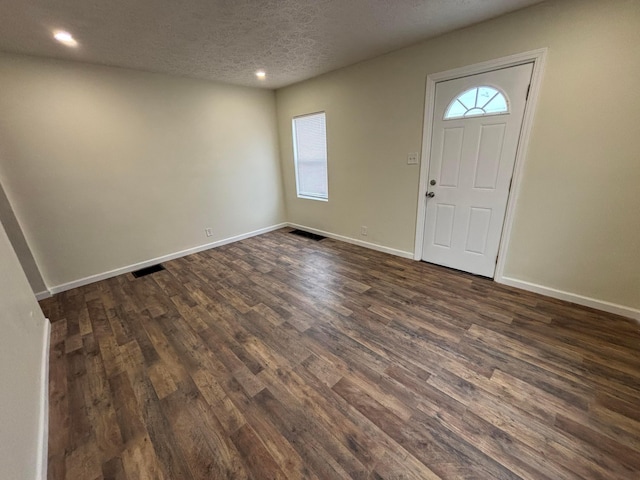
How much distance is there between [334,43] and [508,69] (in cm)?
167

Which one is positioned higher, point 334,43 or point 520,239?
point 334,43

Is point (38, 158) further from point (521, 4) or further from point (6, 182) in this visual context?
point (521, 4)

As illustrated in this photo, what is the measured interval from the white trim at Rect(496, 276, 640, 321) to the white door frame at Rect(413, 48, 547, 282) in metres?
0.15

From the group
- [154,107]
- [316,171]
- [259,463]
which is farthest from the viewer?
[316,171]

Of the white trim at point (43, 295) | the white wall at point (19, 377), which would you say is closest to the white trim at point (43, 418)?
the white wall at point (19, 377)

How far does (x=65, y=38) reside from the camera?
226 centimetres

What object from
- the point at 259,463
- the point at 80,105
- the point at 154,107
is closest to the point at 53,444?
the point at 259,463

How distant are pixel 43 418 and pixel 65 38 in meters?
3.00

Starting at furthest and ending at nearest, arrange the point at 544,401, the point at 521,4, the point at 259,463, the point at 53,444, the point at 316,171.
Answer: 1. the point at 316,171
2. the point at 521,4
3. the point at 544,401
4. the point at 53,444
5. the point at 259,463

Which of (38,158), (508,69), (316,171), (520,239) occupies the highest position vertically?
(508,69)

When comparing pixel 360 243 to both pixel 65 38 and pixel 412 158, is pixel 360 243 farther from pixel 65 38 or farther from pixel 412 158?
pixel 65 38

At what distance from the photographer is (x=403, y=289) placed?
109 inches

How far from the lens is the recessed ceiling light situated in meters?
2.17

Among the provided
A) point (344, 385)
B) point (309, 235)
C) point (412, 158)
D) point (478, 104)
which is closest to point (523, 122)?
point (478, 104)
